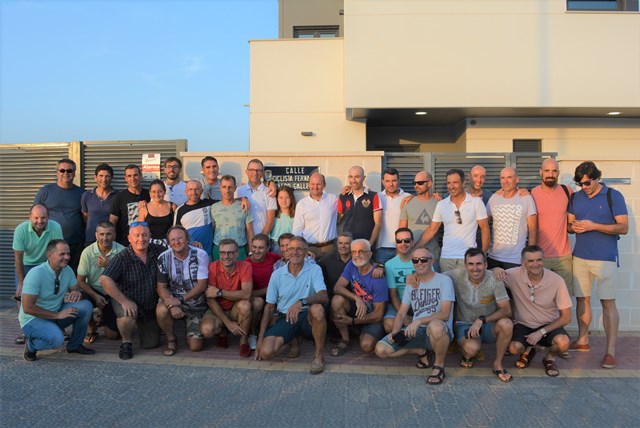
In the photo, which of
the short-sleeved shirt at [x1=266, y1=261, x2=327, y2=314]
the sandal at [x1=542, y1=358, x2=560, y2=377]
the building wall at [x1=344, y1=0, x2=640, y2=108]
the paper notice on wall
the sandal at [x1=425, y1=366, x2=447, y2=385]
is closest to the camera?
the sandal at [x1=425, y1=366, x2=447, y2=385]

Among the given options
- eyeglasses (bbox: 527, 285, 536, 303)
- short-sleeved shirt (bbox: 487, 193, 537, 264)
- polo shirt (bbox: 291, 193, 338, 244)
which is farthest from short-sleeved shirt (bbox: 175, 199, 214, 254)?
eyeglasses (bbox: 527, 285, 536, 303)

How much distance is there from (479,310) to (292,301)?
2006 mm

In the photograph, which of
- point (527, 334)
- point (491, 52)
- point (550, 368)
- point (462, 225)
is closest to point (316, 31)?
point (491, 52)

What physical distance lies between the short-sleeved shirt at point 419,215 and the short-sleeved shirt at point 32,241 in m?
4.35

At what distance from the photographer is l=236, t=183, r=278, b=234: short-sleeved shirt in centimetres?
627

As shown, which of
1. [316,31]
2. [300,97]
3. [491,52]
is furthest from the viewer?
[316,31]

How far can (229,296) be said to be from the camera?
5352 mm

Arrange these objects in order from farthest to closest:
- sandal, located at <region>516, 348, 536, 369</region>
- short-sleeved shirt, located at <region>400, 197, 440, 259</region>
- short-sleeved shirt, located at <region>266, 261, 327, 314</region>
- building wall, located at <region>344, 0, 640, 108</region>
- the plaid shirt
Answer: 1. building wall, located at <region>344, 0, 640, 108</region>
2. short-sleeved shirt, located at <region>400, 197, 440, 259</region>
3. the plaid shirt
4. short-sleeved shirt, located at <region>266, 261, 327, 314</region>
5. sandal, located at <region>516, 348, 536, 369</region>

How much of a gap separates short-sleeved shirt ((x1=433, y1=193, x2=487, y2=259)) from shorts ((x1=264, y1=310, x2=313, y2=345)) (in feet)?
5.94

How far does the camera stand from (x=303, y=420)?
370 cm

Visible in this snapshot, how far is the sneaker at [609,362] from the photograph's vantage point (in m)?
4.99

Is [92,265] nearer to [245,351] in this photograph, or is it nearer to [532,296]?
[245,351]

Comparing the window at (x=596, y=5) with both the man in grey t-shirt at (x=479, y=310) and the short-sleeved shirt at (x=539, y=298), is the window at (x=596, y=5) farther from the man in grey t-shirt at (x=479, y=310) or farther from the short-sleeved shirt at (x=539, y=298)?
the man in grey t-shirt at (x=479, y=310)

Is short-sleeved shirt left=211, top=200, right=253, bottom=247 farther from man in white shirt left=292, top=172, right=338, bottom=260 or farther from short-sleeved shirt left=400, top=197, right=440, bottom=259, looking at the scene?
short-sleeved shirt left=400, top=197, right=440, bottom=259
